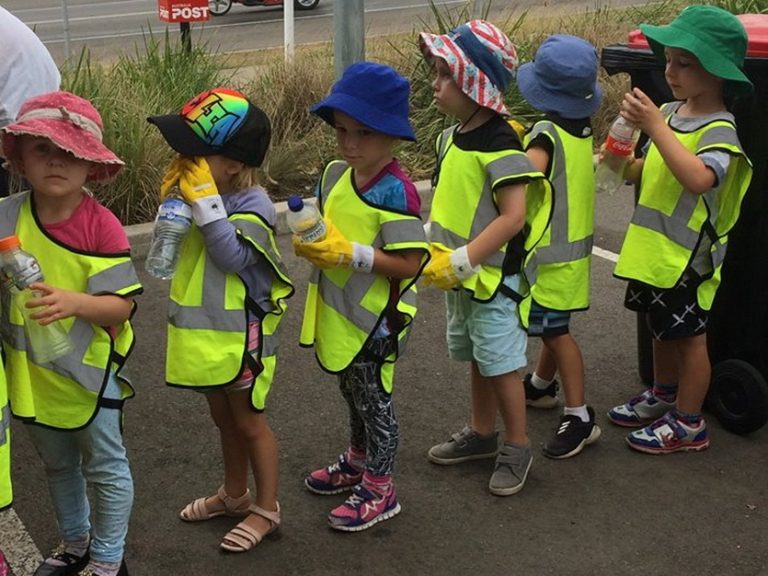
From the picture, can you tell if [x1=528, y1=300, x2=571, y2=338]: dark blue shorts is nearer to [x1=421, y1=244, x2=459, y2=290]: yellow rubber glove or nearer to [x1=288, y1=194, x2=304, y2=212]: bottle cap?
[x1=421, y1=244, x2=459, y2=290]: yellow rubber glove

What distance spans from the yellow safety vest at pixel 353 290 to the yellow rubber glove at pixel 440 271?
10cm

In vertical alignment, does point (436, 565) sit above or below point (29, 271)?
→ below

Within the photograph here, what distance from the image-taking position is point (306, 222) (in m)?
3.12

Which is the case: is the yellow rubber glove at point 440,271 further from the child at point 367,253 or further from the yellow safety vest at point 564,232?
the yellow safety vest at point 564,232

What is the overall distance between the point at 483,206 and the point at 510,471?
0.99m

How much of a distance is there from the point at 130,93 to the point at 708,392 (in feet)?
15.1

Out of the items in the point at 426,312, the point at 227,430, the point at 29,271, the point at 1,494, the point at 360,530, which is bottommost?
the point at 426,312

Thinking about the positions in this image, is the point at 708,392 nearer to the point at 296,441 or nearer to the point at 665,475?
the point at 665,475

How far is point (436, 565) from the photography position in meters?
3.49

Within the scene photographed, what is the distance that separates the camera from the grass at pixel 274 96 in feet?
22.4

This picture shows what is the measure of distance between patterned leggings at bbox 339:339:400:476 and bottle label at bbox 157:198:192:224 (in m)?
0.73

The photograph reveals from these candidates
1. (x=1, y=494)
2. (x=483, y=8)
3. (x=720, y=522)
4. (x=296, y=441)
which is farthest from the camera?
(x=483, y=8)

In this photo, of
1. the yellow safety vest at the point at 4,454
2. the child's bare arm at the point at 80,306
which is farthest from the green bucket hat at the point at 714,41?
the yellow safety vest at the point at 4,454

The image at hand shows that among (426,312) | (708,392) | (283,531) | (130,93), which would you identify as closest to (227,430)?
(283,531)
